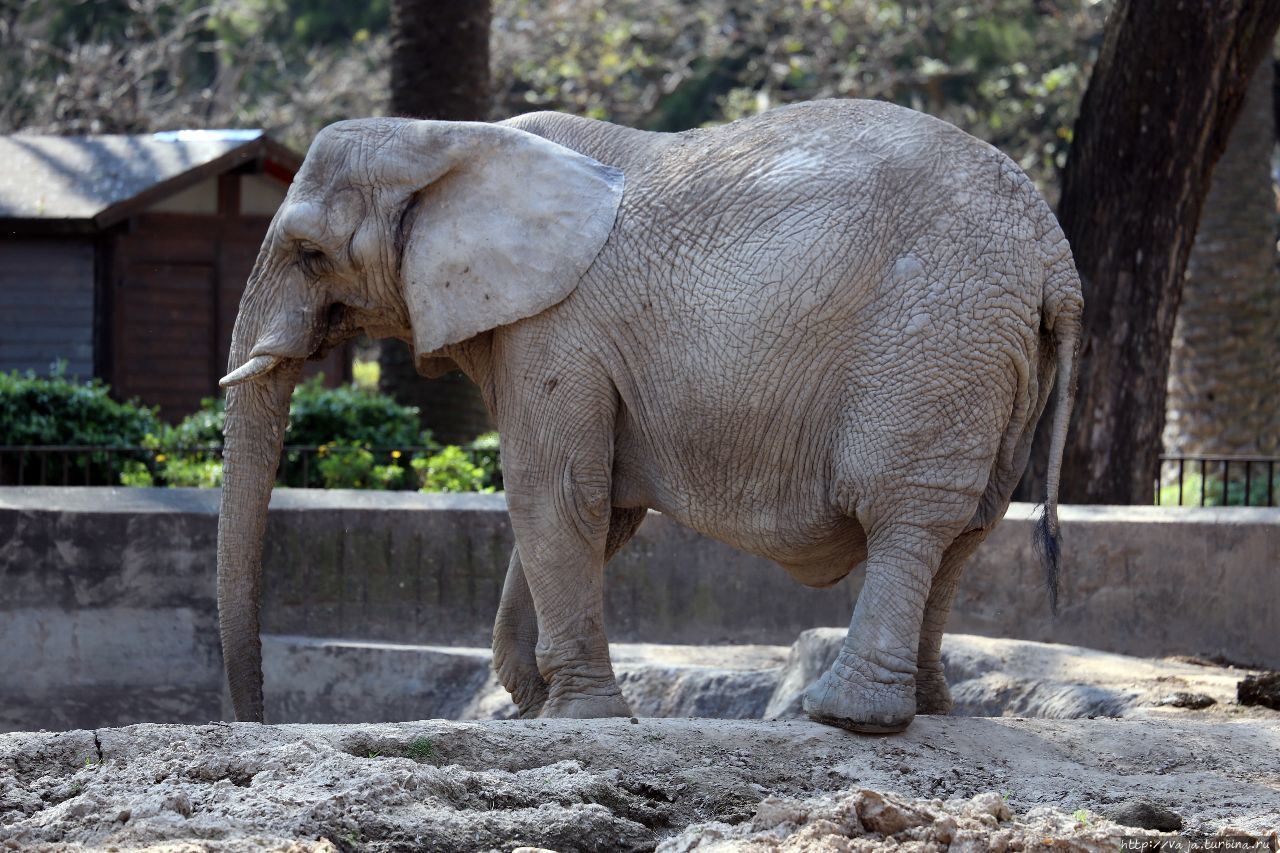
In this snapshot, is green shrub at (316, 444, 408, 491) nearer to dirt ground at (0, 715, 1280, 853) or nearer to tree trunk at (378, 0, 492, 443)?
tree trunk at (378, 0, 492, 443)

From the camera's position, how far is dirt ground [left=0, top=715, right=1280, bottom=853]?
418 cm

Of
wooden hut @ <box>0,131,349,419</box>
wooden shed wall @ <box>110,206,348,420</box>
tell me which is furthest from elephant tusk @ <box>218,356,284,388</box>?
wooden shed wall @ <box>110,206,348,420</box>

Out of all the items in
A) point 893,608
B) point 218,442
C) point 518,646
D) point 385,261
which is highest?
point 385,261

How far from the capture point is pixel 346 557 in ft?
28.5

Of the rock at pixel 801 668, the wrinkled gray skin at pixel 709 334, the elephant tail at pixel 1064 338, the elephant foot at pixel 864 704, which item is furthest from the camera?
the rock at pixel 801 668

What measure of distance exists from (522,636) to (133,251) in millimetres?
12189

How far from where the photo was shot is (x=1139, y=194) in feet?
34.6

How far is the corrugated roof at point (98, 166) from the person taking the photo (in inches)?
664

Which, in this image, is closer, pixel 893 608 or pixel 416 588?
pixel 893 608

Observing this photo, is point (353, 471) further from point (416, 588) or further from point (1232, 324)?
point (1232, 324)

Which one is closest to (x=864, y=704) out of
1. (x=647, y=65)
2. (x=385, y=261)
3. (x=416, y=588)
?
(x=385, y=261)

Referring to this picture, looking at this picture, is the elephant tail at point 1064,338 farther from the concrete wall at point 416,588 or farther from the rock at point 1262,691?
the concrete wall at point 416,588

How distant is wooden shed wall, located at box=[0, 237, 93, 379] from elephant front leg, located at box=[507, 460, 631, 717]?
12.5 meters

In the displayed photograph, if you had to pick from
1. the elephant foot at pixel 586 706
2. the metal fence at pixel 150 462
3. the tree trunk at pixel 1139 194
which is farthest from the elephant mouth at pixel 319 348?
the tree trunk at pixel 1139 194
